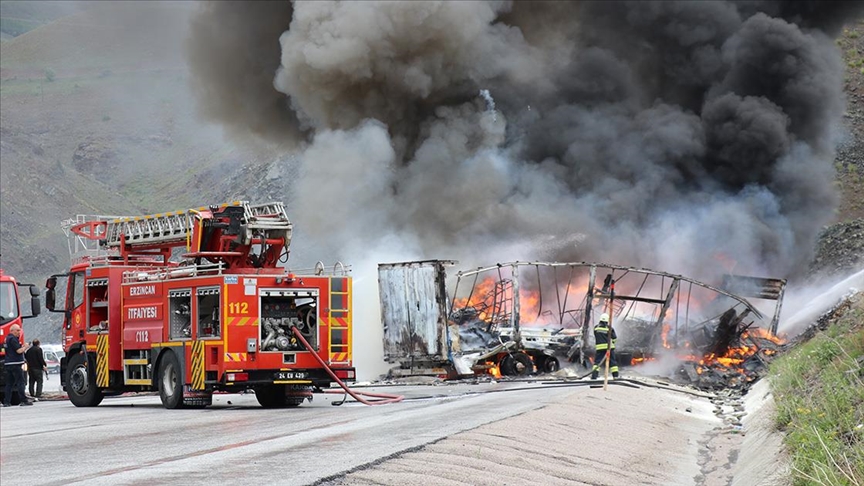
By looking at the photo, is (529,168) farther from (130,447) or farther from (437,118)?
A: (130,447)

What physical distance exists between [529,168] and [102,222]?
16.4 meters

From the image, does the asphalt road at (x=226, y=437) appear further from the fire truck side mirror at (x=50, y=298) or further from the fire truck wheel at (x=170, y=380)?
the fire truck side mirror at (x=50, y=298)

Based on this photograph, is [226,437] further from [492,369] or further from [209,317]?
[492,369]

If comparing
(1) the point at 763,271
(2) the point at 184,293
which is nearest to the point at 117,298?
(2) the point at 184,293

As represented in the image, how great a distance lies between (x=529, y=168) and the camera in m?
34.2

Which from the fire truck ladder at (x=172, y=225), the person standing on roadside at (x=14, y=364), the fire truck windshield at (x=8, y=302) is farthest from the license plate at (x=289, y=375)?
the fire truck windshield at (x=8, y=302)

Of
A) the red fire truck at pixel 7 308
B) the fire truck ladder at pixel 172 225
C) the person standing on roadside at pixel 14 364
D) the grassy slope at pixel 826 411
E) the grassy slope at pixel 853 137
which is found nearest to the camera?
the grassy slope at pixel 826 411

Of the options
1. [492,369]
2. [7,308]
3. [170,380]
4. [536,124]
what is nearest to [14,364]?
[7,308]

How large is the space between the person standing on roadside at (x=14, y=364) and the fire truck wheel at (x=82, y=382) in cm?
90

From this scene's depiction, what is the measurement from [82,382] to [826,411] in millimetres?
13520

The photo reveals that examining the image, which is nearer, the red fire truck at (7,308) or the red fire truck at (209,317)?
the red fire truck at (209,317)

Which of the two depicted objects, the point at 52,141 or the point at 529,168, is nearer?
the point at 529,168

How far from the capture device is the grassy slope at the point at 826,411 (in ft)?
25.8

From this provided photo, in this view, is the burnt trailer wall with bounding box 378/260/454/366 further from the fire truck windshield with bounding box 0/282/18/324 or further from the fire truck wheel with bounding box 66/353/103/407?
the fire truck windshield with bounding box 0/282/18/324
